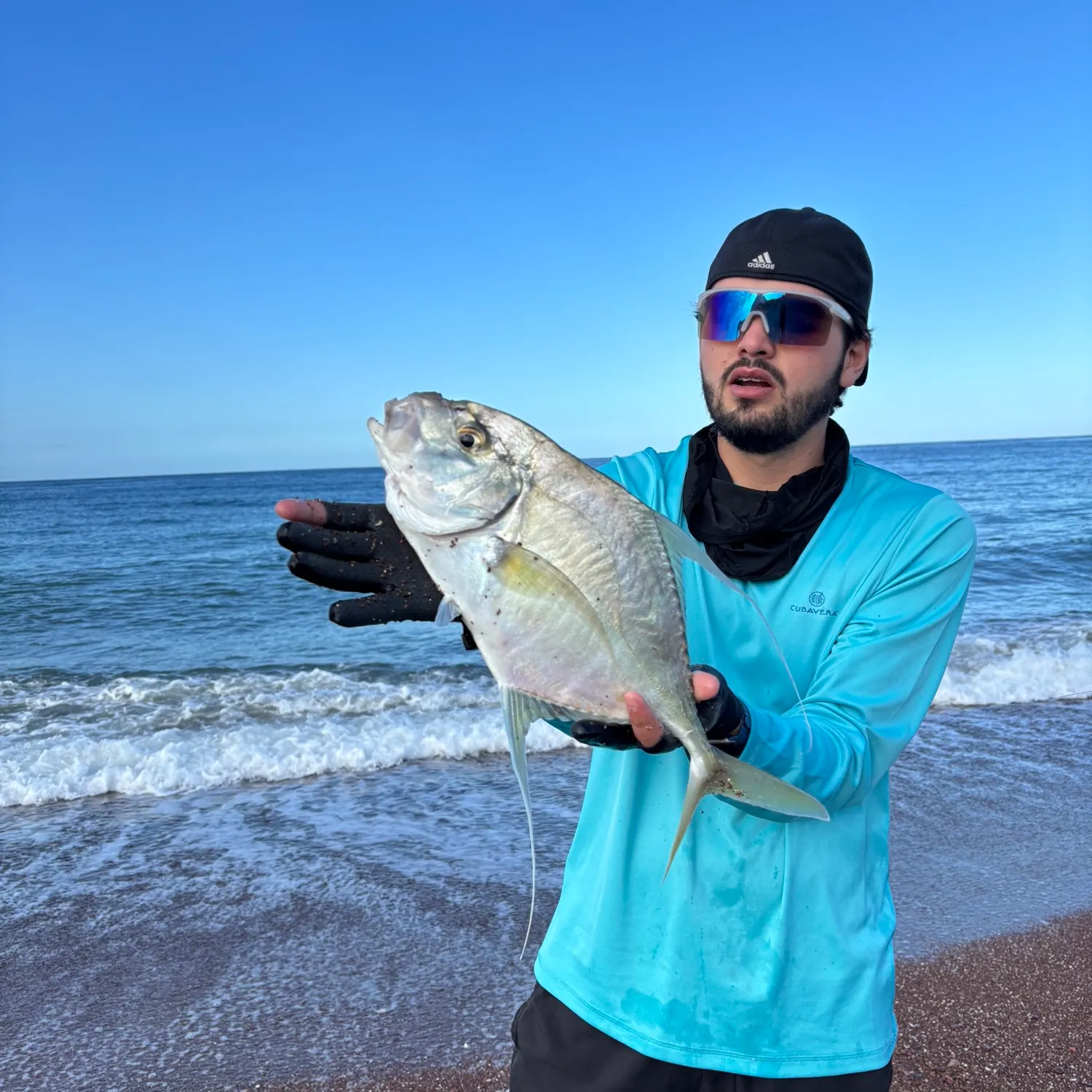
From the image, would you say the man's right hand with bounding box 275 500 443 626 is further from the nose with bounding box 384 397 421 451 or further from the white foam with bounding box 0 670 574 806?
the white foam with bounding box 0 670 574 806

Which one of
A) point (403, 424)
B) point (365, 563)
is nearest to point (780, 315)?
point (403, 424)

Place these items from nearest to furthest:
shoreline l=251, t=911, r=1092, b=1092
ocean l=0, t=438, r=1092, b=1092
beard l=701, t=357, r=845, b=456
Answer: beard l=701, t=357, r=845, b=456 → shoreline l=251, t=911, r=1092, b=1092 → ocean l=0, t=438, r=1092, b=1092

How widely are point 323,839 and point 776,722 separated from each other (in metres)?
4.97

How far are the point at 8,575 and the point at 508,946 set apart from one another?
69.2ft

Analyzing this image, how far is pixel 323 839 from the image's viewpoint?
6090mm

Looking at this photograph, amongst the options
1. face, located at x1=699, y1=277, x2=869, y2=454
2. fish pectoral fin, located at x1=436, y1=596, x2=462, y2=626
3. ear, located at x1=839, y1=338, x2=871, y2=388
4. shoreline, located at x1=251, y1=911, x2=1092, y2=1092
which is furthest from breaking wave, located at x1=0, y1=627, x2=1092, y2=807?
fish pectoral fin, located at x1=436, y1=596, x2=462, y2=626

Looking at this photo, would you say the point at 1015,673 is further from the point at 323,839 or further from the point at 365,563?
the point at 365,563

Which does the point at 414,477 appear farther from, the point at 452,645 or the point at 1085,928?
the point at 452,645

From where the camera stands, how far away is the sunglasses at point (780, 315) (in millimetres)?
2354

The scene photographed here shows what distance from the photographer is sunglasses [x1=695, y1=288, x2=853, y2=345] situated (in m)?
2.35

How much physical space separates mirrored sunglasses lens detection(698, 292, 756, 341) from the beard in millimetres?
104

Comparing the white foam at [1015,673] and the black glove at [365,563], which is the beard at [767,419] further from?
the white foam at [1015,673]

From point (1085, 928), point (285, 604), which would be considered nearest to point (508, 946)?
point (1085, 928)

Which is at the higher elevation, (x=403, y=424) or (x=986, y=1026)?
(x=403, y=424)
